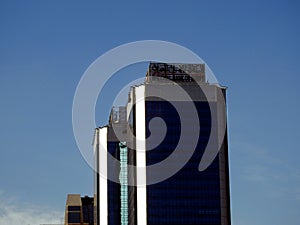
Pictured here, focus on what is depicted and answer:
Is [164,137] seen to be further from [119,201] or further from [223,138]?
[119,201]

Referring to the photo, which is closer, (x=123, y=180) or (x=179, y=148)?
(x=179, y=148)

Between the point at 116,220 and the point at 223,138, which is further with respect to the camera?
the point at 116,220

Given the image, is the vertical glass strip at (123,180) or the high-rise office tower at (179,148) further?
the vertical glass strip at (123,180)

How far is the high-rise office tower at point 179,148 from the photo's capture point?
142750 millimetres

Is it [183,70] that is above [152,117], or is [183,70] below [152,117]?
above

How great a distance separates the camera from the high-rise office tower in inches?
5620

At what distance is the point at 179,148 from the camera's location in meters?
145

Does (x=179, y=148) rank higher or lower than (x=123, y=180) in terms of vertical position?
lower

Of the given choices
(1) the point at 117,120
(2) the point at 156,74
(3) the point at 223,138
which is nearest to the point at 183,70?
(2) the point at 156,74

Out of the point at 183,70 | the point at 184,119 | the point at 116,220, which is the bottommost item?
the point at 116,220

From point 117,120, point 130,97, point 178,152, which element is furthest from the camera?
point 117,120

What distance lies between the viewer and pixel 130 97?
509ft

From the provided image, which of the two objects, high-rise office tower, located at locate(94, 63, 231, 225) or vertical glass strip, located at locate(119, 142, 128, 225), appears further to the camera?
vertical glass strip, located at locate(119, 142, 128, 225)

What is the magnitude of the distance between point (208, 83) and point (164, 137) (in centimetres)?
1338
